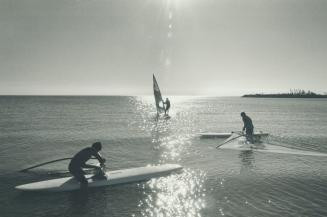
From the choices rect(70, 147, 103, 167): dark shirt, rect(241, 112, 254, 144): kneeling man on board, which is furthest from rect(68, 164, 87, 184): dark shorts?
rect(241, 112, 254, 144): kneeling man on board

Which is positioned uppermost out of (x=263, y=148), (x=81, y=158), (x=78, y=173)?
(x=81, y=158)

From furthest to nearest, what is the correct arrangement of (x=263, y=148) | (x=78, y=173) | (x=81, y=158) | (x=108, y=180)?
(x=263, y=148) → (x=108, y=180) → (x=78, y=173) → (x=81, y=158)

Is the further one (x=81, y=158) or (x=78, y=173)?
(x=78, y=173)

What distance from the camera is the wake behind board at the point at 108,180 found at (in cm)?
1451

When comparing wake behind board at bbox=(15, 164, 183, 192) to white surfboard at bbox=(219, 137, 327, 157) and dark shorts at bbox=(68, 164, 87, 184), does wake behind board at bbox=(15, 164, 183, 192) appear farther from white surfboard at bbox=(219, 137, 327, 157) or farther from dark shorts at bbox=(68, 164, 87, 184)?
white surfboard at bbox=(219, 137, 327, 157)

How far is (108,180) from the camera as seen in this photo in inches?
621

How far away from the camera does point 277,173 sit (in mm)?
18469

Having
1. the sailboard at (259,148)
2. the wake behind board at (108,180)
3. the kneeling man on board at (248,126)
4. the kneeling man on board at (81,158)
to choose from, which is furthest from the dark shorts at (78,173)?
the kneeling man on board at (248,126)

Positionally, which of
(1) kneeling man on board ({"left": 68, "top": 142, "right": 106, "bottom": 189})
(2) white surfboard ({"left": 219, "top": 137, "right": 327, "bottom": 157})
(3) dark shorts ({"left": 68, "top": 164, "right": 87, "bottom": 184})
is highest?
(1) kneeling man on board ({"left": 68, "top": 142, "right": 106, "bottom": 189})

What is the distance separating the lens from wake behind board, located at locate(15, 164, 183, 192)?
14508mm

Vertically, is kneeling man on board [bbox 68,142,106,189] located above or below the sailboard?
above

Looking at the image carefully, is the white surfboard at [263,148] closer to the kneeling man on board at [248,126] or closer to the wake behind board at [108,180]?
the kneeling man on board at [248,126]

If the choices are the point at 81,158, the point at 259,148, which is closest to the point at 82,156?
the point at 81,158

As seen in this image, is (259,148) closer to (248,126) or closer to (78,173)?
(248,126)
